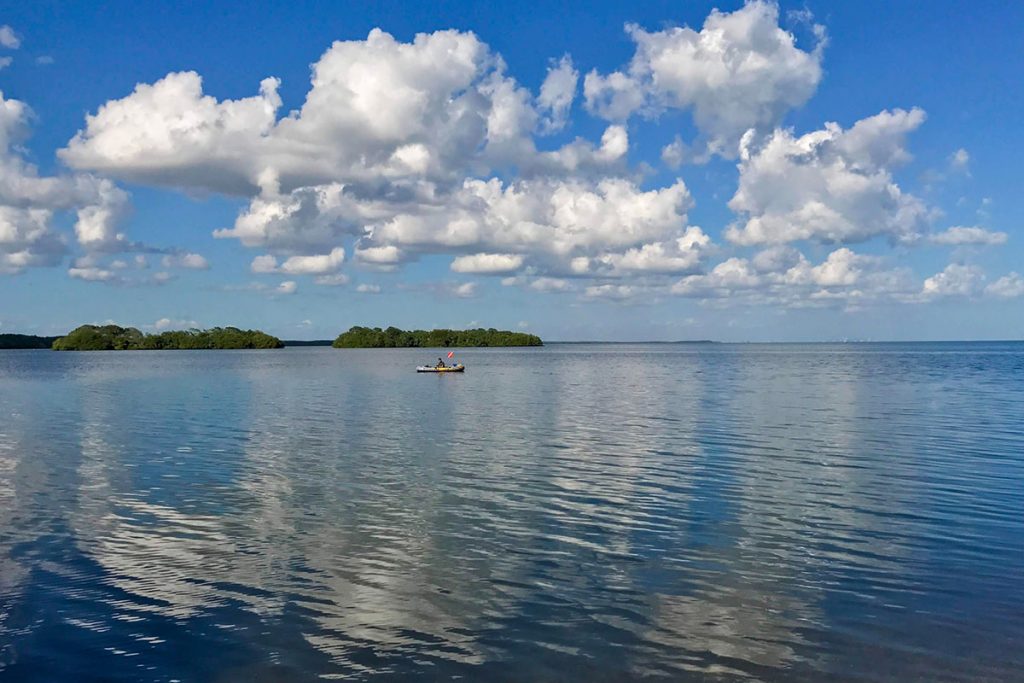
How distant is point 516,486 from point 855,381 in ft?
198

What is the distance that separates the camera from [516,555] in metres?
17.1

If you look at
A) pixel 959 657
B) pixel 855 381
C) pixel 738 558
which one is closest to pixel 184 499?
pixel 738 558

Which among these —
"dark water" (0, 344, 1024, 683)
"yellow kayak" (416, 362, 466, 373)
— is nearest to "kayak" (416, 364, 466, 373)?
"yellow kayak" (416, 362, 466, 373)

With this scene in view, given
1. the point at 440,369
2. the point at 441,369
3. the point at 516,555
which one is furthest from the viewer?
the point at 441,369

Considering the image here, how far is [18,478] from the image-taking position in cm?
2666

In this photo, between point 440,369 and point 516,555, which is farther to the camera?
point 440,369

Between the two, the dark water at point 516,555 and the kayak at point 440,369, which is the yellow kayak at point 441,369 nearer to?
the kayak at point 440,369

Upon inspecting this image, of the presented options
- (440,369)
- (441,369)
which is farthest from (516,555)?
(441,369)

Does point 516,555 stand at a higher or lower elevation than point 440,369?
lower

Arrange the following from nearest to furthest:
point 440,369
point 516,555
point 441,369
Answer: point 516,555 < point 440,369 < point 441,369

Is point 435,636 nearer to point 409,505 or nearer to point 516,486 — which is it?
point 409,505

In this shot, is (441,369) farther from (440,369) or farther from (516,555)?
(516,555)

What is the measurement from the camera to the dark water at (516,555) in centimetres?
1191

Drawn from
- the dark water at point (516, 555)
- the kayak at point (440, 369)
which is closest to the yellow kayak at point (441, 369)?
the kayak at point (440, 369)
